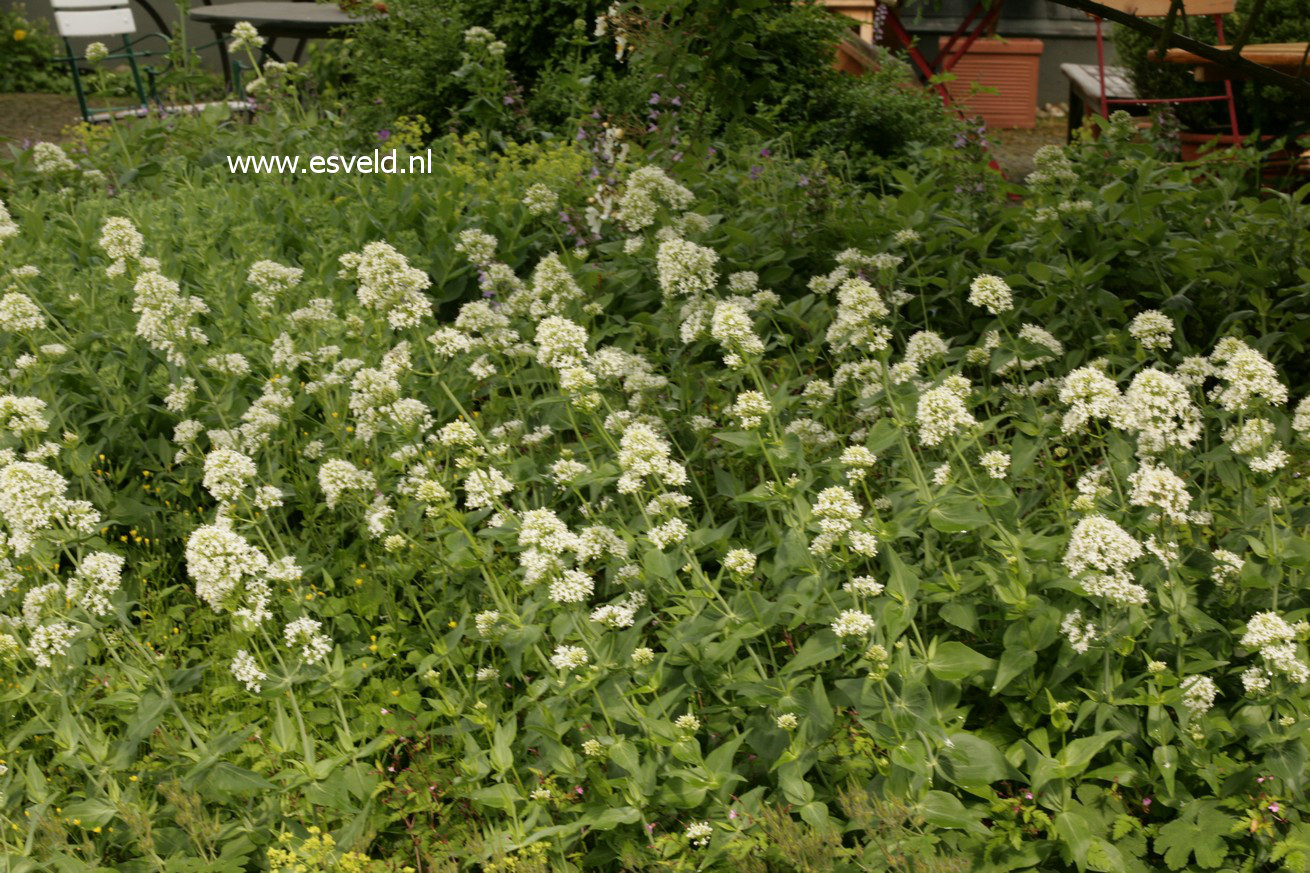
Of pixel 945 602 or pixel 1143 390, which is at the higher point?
pixel 1143 390

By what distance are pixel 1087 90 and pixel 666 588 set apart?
265 inches

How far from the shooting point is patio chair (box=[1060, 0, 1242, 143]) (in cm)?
716

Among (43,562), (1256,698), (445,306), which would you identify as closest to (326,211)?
(445,306)

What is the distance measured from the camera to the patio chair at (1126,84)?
716 cm

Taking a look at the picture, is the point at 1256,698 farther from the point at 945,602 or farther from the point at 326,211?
the point at 326,211

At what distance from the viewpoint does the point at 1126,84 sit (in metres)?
9.59

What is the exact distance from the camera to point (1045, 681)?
8.77ft

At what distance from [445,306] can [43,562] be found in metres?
2.34

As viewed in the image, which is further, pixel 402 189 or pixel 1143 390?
pixel 402 189

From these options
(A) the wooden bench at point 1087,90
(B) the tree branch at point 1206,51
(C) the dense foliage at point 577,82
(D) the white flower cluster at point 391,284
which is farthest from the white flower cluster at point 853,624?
(A) the wooden bench at point 1087,90

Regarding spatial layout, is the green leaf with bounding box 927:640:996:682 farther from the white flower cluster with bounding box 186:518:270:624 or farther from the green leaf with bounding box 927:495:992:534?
the white flower cluster with bounding box 186:518:270:624

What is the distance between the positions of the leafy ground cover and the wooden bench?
4.24 m

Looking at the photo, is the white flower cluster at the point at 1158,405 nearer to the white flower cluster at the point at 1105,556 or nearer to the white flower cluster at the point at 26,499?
the white flower cluster at the point at 1105,556

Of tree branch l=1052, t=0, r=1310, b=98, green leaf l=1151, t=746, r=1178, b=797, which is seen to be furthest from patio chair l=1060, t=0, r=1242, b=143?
green leaf l=1151, t=746, r=1178, b=797
